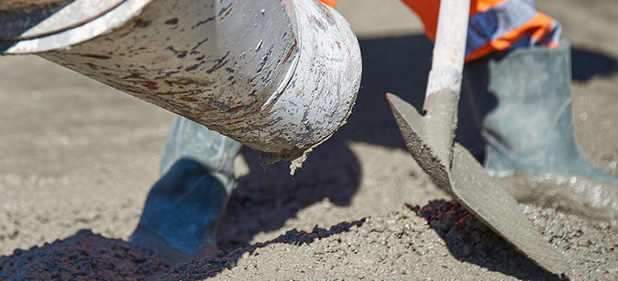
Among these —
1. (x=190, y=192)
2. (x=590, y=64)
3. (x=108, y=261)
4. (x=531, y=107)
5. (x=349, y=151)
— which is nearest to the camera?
(x=108, y=261)

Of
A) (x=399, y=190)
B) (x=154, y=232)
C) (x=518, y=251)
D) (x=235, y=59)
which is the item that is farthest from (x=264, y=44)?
(x=399, y=190)

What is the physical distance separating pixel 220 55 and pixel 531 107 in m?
1.45

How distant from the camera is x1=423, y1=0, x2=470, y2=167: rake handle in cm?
157

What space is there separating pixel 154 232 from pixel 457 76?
101cm

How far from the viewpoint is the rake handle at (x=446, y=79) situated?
5.14 feet

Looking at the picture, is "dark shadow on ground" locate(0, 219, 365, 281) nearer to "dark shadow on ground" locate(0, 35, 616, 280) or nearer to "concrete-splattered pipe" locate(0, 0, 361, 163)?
"dark shadow on ground" locate(0, 35, 616, 280)

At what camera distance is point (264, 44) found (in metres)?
1.17

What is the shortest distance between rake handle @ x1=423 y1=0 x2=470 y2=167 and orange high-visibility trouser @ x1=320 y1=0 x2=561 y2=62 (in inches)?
12.4

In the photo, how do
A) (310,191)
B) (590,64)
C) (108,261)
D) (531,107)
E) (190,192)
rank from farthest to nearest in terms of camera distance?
1. (590,64)
2. (310,191)
3. (531,107)
4. (190,192)
5. (108,261)

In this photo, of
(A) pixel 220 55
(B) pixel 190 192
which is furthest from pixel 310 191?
(A) pixel 220 55

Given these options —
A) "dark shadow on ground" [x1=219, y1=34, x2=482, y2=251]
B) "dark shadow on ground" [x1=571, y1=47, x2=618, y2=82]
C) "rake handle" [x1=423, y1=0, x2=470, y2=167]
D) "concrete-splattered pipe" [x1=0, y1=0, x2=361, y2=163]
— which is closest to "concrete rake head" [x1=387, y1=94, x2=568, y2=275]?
"rake handle" [x1=423, y1=0, x2=470, y2=167]

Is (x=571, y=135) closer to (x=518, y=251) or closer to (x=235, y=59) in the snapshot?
(x=518, y=251)

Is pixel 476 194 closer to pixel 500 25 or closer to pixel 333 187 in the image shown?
pixel 500 25

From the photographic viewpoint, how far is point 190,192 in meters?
2.05
